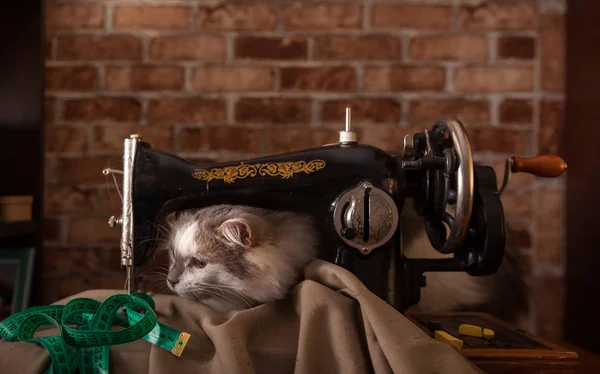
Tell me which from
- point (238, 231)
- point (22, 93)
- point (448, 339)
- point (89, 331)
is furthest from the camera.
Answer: point (22, 93)

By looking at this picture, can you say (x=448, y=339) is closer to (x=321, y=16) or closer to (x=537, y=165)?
(x=537, y=165)

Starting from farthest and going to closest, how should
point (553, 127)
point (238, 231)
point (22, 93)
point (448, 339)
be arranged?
point (553, 127), point (22, 93), point (238, 231), point (448, 339)

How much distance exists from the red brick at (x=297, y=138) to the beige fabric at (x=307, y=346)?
0.75 metres

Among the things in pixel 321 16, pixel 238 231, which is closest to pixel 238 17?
pixel 321 16

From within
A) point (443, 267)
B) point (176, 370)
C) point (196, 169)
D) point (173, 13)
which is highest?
point (173, 13)

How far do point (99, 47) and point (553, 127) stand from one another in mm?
1297

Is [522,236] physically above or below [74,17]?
below

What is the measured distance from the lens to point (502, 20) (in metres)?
1.54

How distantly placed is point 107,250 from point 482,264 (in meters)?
1.07

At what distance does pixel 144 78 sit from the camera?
1.54 meters

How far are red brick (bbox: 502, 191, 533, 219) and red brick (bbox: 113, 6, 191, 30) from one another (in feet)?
3.38

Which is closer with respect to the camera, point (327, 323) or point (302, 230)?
point (327, 323)

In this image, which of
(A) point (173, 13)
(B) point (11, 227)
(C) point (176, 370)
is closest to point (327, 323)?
(C) point (176, 370)

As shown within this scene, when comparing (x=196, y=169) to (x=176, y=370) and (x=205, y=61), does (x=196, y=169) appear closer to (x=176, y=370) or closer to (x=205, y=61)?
(x=176, y=370)
